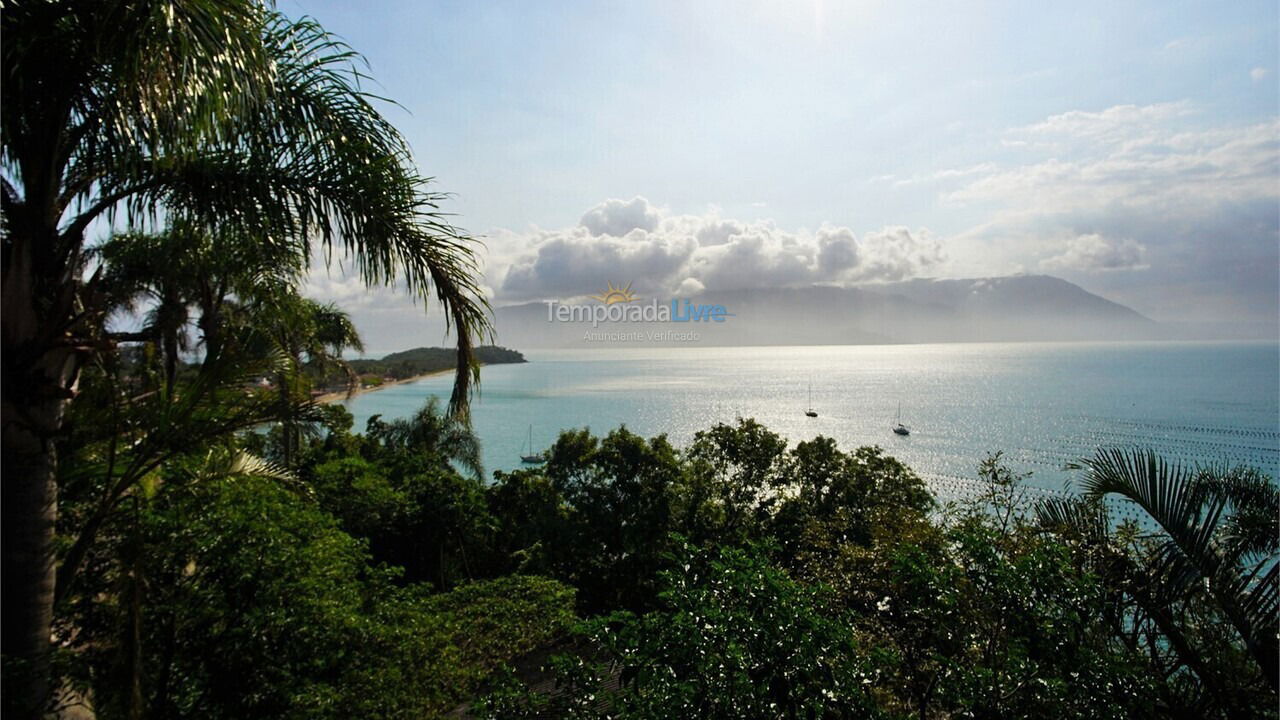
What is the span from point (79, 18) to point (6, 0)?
0.21m

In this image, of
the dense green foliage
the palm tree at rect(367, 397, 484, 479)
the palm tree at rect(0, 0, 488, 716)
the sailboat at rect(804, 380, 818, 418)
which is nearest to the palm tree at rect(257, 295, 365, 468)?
the dense green foliage

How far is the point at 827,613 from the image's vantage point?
4695mm

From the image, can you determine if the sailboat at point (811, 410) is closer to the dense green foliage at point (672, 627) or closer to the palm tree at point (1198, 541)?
the dense green foliage at point (672, 627)

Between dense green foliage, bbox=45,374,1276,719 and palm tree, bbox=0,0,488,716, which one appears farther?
dense green foliage, bbox=45,374,1276,719

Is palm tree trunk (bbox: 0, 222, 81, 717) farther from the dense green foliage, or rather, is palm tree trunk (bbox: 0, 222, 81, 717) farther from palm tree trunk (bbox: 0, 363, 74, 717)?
the dense green foliage

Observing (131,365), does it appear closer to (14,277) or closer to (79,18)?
(14,277)

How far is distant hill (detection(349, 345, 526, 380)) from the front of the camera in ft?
14.0

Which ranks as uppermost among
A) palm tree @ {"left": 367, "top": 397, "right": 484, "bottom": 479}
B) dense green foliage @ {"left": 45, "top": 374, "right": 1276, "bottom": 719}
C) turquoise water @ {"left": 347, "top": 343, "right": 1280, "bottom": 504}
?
dense green foliage @ {"left": 45, "top": 374, "right": 1276, "bottom": 719}

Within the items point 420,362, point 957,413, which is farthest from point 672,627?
point 957,413

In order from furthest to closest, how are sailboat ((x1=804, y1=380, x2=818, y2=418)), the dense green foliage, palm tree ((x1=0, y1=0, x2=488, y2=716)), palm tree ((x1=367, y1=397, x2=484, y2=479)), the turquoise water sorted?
Result: 1. sailboat ((x1=804, y1=380, x2=818, y2=418))
2. the turquoise water
3. palm tree ((x1=367, y1=397, x2=484, y2=479))
4. the dense green foliage
5. palm tree ((x1=0, y1=0, x2=488, y2=716))

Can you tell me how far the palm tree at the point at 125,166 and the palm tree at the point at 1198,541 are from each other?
5272 mm

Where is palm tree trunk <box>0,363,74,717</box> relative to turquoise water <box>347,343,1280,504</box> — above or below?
above

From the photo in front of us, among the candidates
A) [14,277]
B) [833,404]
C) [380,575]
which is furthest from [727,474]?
[833,404]

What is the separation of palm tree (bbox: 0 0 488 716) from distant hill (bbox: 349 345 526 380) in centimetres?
91
